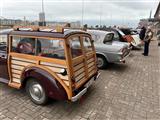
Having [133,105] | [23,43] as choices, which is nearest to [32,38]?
[23,43]

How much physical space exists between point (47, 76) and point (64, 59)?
0.55m

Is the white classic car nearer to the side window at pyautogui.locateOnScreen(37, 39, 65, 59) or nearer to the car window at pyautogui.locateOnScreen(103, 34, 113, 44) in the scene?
the car window at pyautogui.locateOnScreen(103, 34, 113, 44)

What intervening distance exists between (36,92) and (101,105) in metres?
1.62

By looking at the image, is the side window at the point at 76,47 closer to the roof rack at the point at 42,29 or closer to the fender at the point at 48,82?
the roof rack at the point at 42,29

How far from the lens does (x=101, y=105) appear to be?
159 inches

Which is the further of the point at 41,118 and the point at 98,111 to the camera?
the point at 98,111

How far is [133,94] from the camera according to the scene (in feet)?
15.4

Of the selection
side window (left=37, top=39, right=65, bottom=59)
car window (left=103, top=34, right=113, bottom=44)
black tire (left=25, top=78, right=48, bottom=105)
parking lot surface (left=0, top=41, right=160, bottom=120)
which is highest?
car window (left=103, top=34, right=113, bottom=44)

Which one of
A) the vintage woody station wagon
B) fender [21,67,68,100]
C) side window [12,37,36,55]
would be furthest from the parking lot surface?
side window [12,37,36,55]

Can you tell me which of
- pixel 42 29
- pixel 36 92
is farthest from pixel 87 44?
pixel 36 92

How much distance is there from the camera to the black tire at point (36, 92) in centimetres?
377

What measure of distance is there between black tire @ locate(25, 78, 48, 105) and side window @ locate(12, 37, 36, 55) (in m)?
0.69

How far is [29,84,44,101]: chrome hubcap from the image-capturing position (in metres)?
3.79

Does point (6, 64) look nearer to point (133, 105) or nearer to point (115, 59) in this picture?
point (133, 105)
